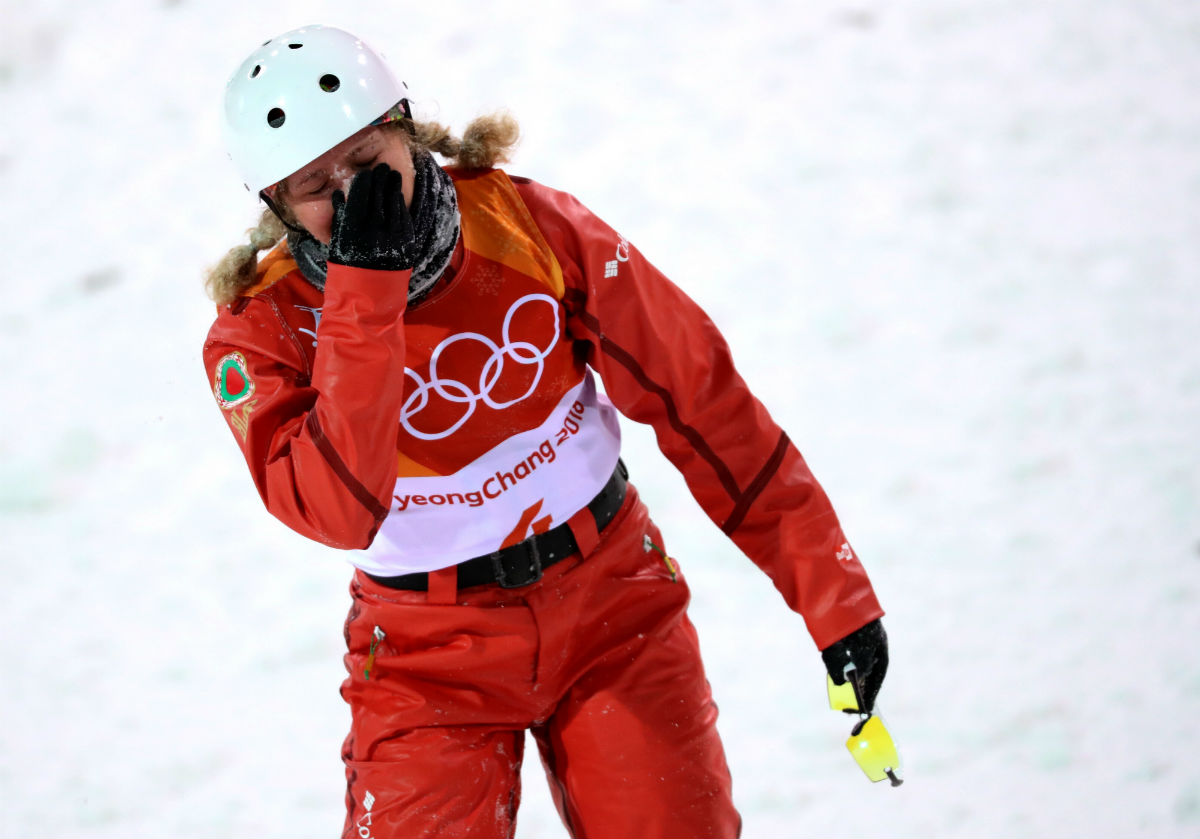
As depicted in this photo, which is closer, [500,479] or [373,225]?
[373,225]

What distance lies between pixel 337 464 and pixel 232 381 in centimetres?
25

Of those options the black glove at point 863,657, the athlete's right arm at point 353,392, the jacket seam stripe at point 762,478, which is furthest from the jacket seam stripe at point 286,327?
the black glove at point 863,657

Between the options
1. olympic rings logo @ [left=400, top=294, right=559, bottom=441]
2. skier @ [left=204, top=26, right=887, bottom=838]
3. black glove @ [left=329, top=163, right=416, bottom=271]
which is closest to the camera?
black glove @ [left=329, top=163, right=416, bottom=271]

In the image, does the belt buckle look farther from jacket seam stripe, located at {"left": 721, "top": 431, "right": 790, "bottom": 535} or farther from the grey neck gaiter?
the grey neck gaiter

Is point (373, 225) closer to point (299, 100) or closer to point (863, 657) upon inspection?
point (299, 100)

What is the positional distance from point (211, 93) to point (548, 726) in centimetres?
214

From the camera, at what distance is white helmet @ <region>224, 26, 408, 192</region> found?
5.67ft

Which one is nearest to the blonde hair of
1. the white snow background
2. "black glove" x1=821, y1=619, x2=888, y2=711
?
the white snow background

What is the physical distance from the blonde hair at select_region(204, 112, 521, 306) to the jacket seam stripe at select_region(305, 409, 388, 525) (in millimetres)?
297

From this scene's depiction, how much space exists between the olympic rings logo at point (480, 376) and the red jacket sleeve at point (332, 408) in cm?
14

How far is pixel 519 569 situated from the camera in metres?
2.00

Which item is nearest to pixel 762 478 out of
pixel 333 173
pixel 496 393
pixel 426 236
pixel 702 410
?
pixel 702 410

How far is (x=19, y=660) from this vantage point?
3031 mm

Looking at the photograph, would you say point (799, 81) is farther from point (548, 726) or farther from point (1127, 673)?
point (548, 726)
